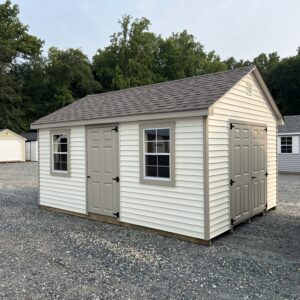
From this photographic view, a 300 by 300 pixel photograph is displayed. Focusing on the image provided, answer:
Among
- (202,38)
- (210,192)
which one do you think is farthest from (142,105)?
(202,38)

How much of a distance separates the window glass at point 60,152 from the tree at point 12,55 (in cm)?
2799

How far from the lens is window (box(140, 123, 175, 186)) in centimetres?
587

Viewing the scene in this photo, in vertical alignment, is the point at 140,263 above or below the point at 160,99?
below

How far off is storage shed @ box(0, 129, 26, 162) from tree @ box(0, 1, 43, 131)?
644cm

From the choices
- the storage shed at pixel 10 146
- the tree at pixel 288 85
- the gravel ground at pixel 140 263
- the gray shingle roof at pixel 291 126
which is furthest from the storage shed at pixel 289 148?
the storage shed at pixel 10 146

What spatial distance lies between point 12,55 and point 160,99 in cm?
3644

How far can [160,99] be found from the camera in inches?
266

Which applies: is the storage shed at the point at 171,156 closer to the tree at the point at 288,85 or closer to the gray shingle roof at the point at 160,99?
the gray shingle roof at the point at 160,99

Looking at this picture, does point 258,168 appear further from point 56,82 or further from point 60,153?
point 56,82

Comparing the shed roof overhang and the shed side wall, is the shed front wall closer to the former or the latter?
the shed roof overhang

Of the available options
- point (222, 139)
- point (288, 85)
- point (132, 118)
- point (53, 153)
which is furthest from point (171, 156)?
point (288, 85)

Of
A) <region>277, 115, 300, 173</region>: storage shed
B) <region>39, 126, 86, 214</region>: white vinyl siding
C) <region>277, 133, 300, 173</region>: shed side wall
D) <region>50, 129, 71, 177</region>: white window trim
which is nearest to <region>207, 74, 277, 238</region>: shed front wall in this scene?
<region>39, 126, 86, 214</region>: white vinyl siding

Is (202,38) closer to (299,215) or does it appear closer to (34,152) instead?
(34,152)

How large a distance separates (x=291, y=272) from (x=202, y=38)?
146 feet
